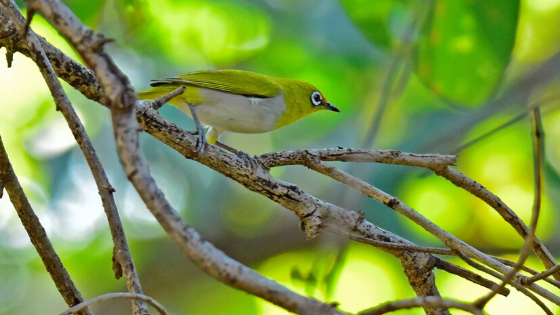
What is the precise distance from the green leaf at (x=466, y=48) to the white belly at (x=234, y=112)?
779 millimetres

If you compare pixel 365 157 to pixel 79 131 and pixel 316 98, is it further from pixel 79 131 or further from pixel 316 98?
pixel 316 98

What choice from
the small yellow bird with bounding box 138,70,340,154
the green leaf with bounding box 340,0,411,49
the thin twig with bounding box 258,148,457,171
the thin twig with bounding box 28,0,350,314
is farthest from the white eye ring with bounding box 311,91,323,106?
the thin twig with bounding box 28,0,350,314

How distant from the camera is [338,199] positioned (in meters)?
3.19

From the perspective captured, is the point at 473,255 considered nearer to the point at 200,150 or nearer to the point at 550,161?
the point at 200,150

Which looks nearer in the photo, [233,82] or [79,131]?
[79,131]

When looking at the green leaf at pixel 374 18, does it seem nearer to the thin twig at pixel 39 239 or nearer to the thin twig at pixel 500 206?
the thin twig at pixel 500 206

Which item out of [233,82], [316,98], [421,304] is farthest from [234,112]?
[421,304]

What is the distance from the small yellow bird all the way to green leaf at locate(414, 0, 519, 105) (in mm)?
705

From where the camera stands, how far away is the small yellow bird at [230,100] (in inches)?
92.6

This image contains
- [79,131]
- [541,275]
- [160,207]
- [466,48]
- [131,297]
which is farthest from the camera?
[466,48]

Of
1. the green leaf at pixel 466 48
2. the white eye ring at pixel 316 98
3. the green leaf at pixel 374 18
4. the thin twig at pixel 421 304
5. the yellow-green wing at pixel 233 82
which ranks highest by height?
the green leaf at pixel 374 18

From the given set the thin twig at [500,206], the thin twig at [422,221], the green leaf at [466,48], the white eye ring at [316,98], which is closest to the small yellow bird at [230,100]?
the white eye ring at [316,98]

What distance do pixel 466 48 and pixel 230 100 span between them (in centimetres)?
120

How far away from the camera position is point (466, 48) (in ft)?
8.98
